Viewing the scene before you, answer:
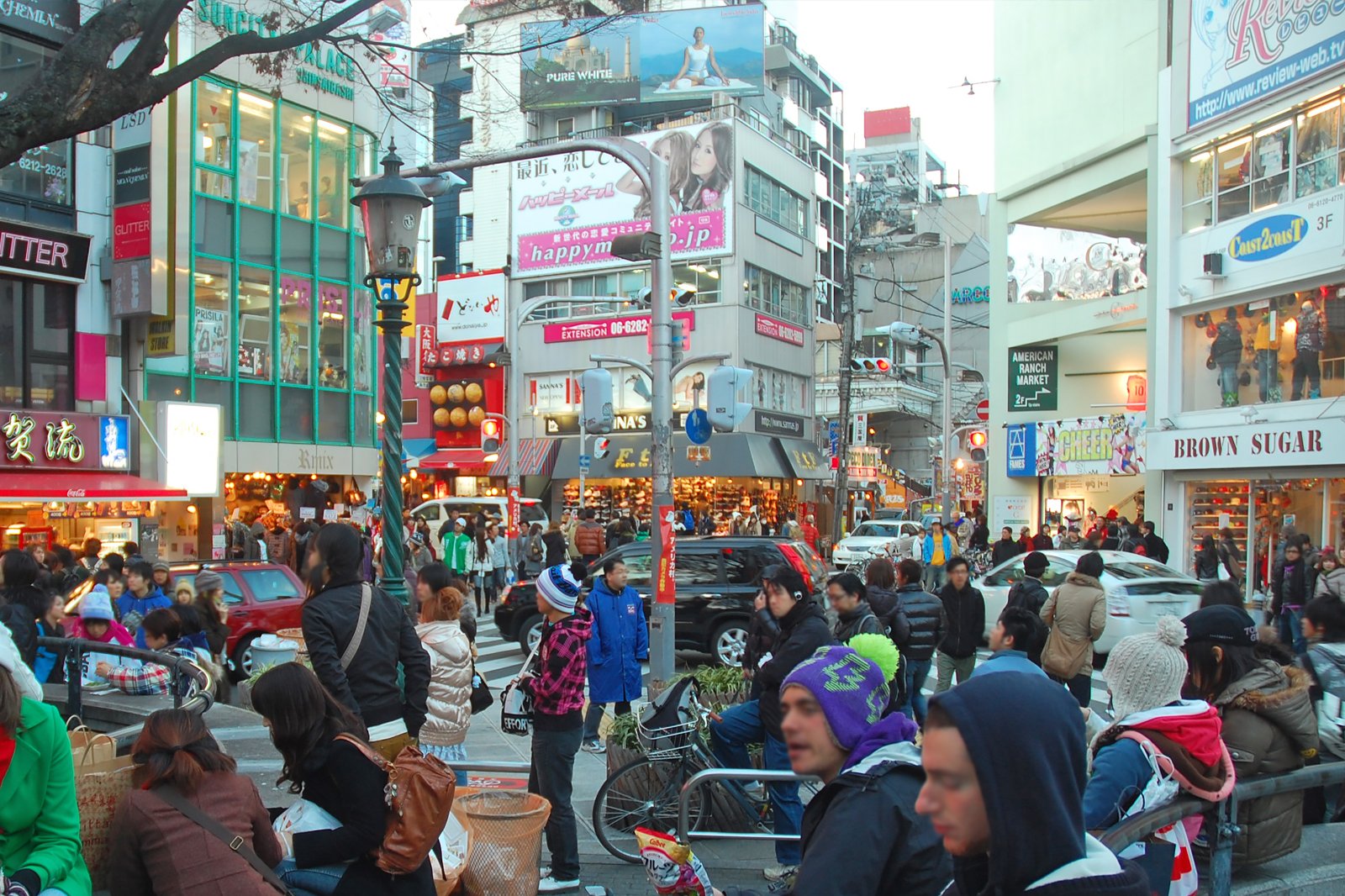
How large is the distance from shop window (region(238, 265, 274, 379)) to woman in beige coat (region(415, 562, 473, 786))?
20.3 m

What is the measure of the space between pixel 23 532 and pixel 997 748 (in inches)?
859

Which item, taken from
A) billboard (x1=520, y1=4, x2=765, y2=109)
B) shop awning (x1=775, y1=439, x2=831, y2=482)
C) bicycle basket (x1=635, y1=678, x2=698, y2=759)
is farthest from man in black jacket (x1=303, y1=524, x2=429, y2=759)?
billboard (x1=520, y1=4, x2=765, y2=109)

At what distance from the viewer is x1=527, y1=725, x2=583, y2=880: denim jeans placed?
6074mm

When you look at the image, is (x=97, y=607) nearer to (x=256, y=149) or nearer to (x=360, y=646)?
(x=360, y=646)

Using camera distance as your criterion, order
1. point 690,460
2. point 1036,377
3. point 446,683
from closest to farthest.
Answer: point 446,683
point 1036,377
point 690,460

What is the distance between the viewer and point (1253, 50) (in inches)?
866

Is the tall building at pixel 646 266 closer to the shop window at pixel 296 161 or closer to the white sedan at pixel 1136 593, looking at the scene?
the shop window at pixel 296 161

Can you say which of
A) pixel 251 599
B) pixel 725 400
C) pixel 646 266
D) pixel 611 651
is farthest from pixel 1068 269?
pixel 611 651

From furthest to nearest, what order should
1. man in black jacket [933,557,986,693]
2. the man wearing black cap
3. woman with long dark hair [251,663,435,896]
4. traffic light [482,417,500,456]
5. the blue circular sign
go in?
1. traffic light [482,417,500,456]
2. the blue circular sign
3. man in black jacket [933,557,986,693]
4. the man wearing black cap
5. woman with long dark hair [251,663,435,896]

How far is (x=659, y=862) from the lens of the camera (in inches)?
135

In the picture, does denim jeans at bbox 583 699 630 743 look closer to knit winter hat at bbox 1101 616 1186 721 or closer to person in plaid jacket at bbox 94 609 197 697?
person in plaid jacket at bbox 94 609 197 697

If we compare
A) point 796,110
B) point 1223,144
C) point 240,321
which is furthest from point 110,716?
point 796,110

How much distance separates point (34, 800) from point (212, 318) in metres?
23.2

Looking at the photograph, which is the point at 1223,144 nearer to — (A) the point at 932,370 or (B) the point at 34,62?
(B) the point at 34,62
